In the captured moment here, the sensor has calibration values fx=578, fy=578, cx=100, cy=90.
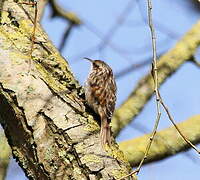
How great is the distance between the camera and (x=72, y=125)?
7.88 feet

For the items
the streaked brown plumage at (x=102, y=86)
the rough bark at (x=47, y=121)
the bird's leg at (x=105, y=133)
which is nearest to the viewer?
the rough bark at (x=47, y=121)

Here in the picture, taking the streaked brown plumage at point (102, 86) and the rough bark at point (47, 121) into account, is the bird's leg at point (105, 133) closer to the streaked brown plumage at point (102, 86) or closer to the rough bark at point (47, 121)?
the rough bark at point (47, 121)

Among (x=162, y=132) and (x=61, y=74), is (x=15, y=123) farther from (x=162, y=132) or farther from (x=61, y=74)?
(x=162, y=132)

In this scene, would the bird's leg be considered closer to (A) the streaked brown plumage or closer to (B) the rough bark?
(B) the rough bark

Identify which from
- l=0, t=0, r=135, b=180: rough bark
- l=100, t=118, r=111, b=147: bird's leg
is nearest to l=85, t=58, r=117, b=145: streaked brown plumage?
l=100, t=118, r=111, b=147: bird's leg

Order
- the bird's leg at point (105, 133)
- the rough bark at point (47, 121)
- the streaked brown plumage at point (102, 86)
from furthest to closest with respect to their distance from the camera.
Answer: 1. the streaked brown plumage at point (102, 86)
2. the bird's leg at point (105, 133)
3. the rough bark at point (47, 121)

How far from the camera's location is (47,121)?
237 centimetres

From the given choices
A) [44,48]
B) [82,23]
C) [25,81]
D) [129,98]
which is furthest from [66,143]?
[82,23]

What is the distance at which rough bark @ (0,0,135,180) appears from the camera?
2.29 meters

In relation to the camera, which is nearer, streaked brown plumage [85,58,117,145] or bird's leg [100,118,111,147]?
bird's leg [100,118,111,147]

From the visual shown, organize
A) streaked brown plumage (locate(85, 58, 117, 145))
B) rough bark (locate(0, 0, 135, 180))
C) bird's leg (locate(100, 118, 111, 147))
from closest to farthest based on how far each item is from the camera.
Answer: rough bark (locate(0, 0, 135, 180))
bird's leg (locate(100, 118, 111, 147))
streaked brown plumage (locate(85, 58, 117, 145))

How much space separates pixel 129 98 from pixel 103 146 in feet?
5.56

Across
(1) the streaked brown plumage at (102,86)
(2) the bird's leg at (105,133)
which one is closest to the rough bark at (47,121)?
(2) the bird's leg at (105,133)

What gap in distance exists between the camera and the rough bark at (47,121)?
2285mm
